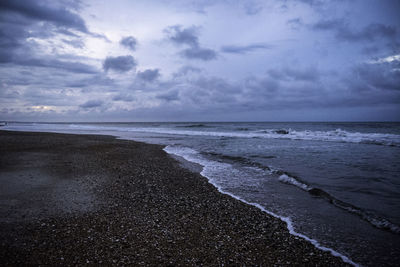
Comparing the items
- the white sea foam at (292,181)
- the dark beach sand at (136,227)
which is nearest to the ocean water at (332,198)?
the white sea foam at (292,181)

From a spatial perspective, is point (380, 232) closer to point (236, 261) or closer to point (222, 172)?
point (236, 261)

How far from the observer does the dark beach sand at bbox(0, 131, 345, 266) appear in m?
3.54

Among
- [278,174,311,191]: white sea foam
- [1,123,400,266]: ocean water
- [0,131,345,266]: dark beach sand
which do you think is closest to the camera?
[0,131,345,266]: dark beach sand

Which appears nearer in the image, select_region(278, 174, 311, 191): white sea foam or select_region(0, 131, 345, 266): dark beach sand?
select_region(0, 131, 345, 266): dark beach sand

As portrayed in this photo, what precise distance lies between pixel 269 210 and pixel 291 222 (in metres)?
0.77

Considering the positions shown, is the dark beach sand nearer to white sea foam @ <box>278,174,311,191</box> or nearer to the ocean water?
the ocean water

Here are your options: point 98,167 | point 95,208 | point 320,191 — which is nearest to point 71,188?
point 95,208

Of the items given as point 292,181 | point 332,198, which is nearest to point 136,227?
point 332,198

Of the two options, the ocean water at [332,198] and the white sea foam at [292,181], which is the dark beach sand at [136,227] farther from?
the white sea foam at [292,181]

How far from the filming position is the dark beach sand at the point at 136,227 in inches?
139

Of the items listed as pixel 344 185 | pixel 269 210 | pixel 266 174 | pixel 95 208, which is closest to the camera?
pixel 95 208

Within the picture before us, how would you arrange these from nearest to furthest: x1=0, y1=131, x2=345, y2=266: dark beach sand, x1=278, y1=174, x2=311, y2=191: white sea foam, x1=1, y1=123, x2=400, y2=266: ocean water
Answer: x1=0, y1=131, x2=345, y2=266: dark beach sand < x1=1, y1=123, x2=400, y2=266: ocean water < x1=278, y1=174, x2=311, y2=191: white sea foam

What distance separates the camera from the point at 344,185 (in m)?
7.83

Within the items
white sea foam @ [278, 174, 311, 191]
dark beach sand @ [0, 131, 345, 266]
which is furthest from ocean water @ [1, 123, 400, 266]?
dark beach sand @ [0, 131, 345, 266]
